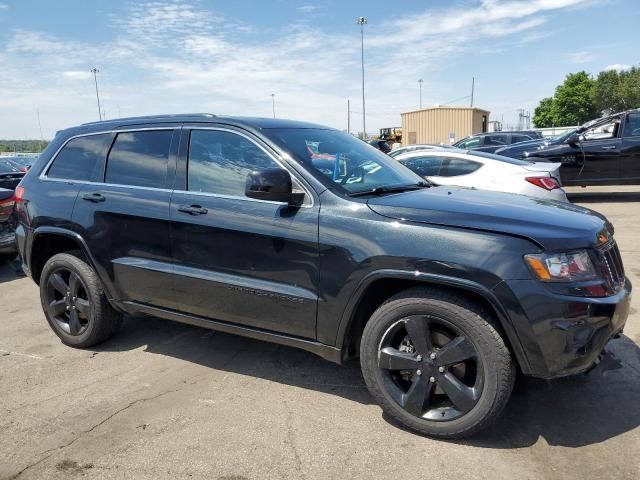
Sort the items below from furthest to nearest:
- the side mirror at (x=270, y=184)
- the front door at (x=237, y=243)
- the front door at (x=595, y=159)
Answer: the front door at (x=595, y=159) < the front door at (x=237, y=243) < the side mirror at (x=270, y=184)

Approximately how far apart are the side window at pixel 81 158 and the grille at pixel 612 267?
3575 millimetres

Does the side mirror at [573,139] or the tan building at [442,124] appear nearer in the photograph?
the side mirror at [573,139]

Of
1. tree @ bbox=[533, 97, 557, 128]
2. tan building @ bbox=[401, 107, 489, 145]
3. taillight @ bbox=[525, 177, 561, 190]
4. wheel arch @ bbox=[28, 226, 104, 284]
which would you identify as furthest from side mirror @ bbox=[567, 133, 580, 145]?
tree @ bbox=[533, 97, 557, 128]

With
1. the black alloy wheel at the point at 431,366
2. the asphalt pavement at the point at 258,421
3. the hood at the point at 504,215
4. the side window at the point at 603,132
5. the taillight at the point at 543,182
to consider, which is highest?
the side window at the point at 603,132

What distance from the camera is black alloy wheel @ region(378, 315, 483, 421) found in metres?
2.80

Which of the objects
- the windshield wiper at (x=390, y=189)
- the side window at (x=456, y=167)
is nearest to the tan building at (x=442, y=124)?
the side window at (x=456, y=167)

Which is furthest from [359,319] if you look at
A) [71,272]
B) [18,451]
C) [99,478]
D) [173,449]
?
[71,272]

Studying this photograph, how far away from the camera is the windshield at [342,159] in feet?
11.1

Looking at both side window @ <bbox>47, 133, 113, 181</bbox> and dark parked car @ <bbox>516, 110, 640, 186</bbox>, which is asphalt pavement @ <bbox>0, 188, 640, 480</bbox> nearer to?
side window @ <bbox>47, 133, 113, 181</bbox>

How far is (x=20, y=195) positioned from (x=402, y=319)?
11.7ft

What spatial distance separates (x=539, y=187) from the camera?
724cm

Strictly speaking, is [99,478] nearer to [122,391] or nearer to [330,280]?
[122,391]

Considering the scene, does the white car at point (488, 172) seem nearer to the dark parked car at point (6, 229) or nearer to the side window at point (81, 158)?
the side window at point (81, 158)

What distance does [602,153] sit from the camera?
10938 mm
